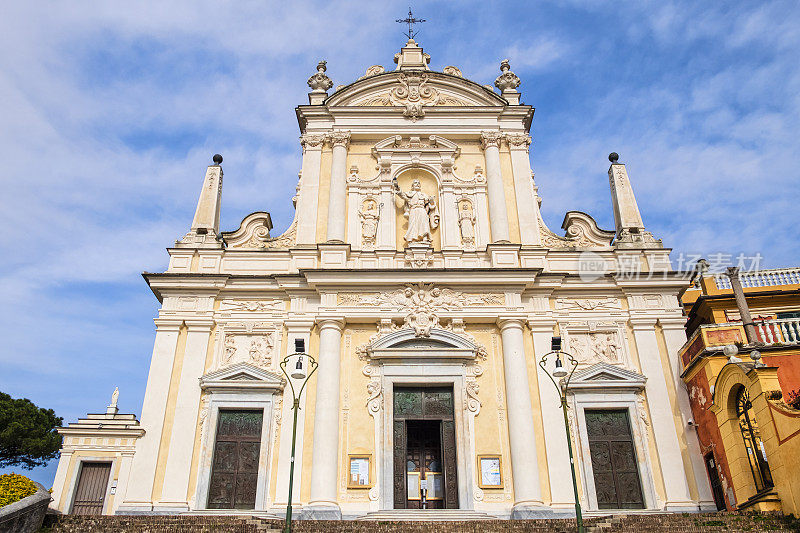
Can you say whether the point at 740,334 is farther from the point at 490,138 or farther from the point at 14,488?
the point at 14,488

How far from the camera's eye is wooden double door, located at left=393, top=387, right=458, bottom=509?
16.0m

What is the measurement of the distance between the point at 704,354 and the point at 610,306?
303cm

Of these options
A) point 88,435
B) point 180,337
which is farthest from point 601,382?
point 88,435

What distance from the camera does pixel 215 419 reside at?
1648 centimetres

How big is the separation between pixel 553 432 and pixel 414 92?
11.3 meters

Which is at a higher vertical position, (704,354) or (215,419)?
(704,354)

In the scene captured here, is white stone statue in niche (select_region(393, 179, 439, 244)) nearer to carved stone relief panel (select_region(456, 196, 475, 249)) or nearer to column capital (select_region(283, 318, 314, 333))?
carved stone relief panel (select_region(456, 196, 475, 249))

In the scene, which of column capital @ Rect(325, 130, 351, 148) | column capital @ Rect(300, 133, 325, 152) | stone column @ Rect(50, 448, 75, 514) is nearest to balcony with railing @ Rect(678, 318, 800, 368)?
column capital @ Rect(325, 130, 351, 148)

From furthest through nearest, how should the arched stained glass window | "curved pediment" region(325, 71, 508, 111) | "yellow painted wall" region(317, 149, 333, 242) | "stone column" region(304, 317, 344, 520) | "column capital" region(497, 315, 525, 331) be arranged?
"curved pediment" region(325, 71, 508, 111), "yellow painted wall" region(317, 149, 333, 242), "column capital" region(497, 315, 525, 331), "stone column" region(304, 317, 344, 520), the arched stained glass window

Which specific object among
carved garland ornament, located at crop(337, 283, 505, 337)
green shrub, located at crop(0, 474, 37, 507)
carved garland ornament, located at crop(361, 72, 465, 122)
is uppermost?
carved garland ornament, located at crop(361, 72, 465, 122)

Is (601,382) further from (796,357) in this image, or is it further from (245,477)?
(245,477)

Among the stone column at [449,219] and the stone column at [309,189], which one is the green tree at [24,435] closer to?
the stone column at [309,189]

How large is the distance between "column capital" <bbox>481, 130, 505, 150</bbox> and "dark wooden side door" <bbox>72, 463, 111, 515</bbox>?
13.6m

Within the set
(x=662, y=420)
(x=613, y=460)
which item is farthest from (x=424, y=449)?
(x=662, y=420)
